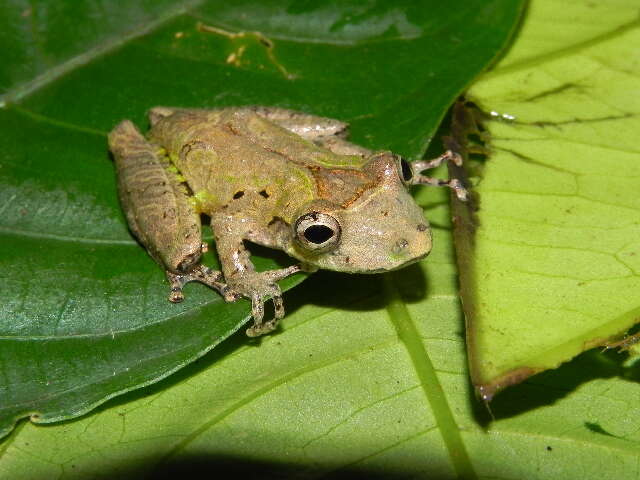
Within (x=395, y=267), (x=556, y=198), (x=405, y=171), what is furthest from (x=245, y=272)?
(x=556, y=198)

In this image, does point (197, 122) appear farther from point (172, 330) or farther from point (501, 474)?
point (501, 474)

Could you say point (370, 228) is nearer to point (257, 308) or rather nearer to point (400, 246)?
point (400, 246)

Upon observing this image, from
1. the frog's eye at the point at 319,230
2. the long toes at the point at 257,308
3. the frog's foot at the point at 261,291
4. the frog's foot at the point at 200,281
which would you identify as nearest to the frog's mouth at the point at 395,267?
the frog's eye at the point at 319,230

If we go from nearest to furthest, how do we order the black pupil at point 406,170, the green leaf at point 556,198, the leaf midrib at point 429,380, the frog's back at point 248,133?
the green leaf at point 556,198
the leaf midrib at point 429,380
the black pupil at point 406,170
the frog's back at point 248,133

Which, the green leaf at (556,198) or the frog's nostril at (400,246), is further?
the frog's nostril at (400,246)

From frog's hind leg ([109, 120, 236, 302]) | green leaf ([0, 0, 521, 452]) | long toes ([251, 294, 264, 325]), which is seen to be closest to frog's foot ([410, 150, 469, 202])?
green leaf ([0, 0, 521, 452])

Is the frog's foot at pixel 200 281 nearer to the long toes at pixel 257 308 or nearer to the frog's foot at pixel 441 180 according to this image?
the long toes at pixel 257 308
